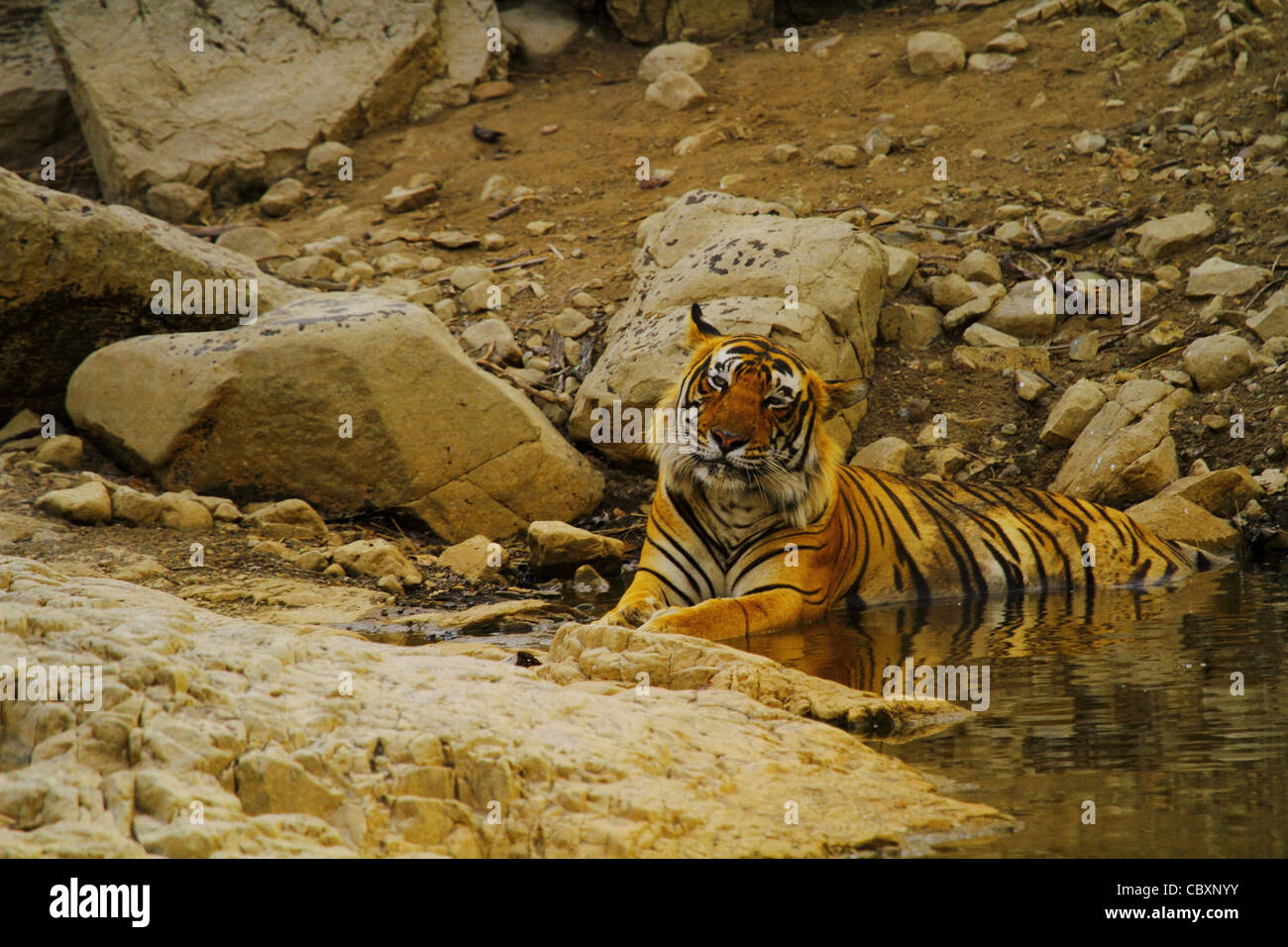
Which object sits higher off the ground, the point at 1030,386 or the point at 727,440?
the point at 1030,386

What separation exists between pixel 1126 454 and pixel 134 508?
5.83m

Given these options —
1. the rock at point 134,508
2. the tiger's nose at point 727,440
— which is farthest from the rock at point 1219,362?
the rock at point 134,508

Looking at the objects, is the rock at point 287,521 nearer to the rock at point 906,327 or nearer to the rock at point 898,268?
the rock at point 906,327

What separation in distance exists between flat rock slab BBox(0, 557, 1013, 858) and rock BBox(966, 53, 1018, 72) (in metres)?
10.1

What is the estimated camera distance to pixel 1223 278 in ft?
28.0

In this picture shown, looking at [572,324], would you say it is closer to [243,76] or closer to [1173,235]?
[1173,235]

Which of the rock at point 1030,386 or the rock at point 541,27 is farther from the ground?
the rock at point 541,27

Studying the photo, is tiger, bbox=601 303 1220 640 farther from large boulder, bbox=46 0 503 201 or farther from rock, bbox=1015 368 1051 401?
large boulder, bbox=46 0 503 201

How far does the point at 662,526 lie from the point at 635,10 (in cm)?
991

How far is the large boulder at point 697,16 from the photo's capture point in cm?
1409

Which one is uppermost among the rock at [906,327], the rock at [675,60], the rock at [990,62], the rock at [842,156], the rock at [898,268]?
the rock at [675,60]

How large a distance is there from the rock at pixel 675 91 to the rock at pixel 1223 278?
5760 millimetres

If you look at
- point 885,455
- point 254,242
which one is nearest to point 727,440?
point 885,455
